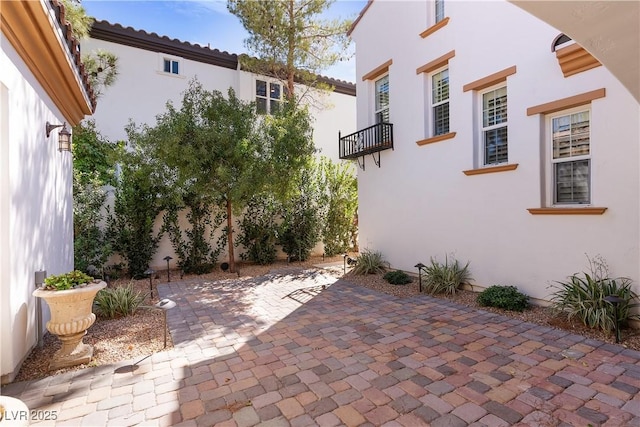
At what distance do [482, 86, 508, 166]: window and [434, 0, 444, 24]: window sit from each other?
215cm

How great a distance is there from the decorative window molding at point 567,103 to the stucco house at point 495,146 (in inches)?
0.6

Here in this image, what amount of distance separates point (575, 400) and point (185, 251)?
28.9 feet

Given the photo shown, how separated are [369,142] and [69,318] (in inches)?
285

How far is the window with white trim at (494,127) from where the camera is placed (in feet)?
19.8

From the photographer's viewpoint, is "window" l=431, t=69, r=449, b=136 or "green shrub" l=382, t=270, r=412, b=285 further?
"green shrub" l=382, t=270, r=412, b=285

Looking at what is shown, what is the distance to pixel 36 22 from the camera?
3355 mm

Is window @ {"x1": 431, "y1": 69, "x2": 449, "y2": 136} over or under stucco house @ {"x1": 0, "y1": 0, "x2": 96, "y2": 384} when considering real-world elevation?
over

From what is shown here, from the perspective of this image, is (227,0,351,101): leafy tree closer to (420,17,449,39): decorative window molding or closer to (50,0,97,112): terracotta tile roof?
(420,17,449,39): decorative window molding

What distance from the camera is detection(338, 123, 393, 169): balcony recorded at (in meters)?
8.27

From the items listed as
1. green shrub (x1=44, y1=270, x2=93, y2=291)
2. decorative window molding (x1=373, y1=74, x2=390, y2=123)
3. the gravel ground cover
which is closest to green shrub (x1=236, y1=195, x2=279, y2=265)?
the gravel ground cover

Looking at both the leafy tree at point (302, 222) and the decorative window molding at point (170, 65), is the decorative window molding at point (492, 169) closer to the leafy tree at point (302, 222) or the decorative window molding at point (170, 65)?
the leafy tree at point (302, 222)

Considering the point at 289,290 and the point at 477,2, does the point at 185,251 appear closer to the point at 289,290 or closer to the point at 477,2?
the point at 289,290

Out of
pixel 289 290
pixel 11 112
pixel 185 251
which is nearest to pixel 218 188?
pixel 185 251

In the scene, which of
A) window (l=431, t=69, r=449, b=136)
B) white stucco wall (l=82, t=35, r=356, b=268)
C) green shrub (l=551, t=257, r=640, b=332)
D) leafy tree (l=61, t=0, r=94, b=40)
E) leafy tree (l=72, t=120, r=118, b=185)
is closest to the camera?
green shrub (l=551, t=257, r=640, b=332)
